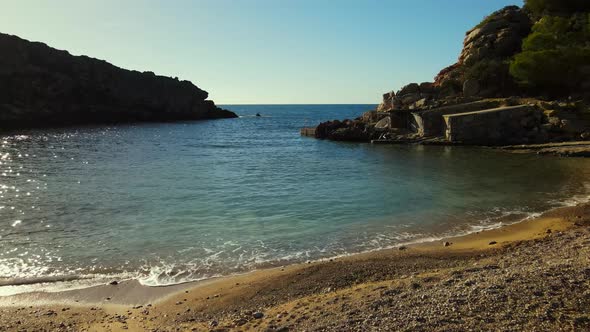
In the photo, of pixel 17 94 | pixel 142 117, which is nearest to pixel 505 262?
pixel 17 94

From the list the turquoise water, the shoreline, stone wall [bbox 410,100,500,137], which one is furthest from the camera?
stone wall [bbox 410,100,500,137]

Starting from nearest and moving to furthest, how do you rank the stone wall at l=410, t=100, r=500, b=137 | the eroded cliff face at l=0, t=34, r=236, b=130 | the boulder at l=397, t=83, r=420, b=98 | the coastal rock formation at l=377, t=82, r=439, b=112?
the stone wall at l=410, t=100, r=500, b=137, the coastal rock formation at l=377, t=82, r=439, b=112, the boulder at l=397, t=83, r=420, b=98, the eroded cliff face at l=0, t=34, r=236, b=130

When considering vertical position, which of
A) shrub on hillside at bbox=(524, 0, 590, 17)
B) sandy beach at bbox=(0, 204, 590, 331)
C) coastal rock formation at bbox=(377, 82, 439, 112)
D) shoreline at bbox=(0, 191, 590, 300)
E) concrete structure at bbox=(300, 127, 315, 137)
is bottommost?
shoreline at bbox=(0, 191, 590, 300)

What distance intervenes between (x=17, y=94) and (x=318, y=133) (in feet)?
214

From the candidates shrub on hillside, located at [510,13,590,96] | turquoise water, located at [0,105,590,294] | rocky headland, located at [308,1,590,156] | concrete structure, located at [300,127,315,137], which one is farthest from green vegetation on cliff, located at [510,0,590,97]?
concrete structure, located at [300,127,315,137]

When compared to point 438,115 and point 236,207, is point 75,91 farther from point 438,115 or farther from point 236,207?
point 236,207

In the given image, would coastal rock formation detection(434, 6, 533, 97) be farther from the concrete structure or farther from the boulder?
the concrete structure

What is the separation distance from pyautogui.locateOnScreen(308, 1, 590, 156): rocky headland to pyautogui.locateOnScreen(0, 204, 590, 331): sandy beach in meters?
28.9

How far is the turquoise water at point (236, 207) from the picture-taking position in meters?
12.9

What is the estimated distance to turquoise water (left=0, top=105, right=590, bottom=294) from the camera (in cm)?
1292

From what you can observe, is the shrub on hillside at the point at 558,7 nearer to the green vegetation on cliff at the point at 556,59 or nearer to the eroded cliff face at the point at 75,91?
the green vegetation on cliff at the point at 556,59

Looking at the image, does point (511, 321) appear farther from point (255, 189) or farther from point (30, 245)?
point (255, 189)

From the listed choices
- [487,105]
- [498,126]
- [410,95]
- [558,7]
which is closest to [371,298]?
[498,126]

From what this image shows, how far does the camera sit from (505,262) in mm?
10547
